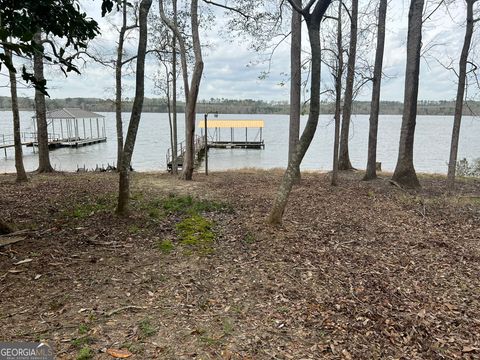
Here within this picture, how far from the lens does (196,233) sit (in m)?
5.75

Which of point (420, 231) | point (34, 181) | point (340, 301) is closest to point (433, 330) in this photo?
point (340, 301)

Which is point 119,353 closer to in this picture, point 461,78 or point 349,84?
point 461,78

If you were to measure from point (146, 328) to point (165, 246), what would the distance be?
2.04m

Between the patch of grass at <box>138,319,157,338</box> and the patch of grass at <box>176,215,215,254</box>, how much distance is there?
1.89 meters

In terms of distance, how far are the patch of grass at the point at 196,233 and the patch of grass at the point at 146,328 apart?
74.5 inches

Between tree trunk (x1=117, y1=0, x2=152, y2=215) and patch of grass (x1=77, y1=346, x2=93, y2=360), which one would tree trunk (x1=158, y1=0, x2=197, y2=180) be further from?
patch of grass (x1=77, y1=346, x2=93, y2=360)

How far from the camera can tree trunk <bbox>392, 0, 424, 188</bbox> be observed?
10.0 meters

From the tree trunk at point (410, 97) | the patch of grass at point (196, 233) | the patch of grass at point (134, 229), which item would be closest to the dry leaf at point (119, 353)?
the patch of grass at point (196, 233)

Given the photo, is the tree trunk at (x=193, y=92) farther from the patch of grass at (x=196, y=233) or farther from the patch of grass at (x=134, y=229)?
the patch of grass at (x=134, y=229)

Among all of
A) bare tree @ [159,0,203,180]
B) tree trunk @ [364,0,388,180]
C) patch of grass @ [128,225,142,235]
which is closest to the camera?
patch of grass @ [128,225,142,235]

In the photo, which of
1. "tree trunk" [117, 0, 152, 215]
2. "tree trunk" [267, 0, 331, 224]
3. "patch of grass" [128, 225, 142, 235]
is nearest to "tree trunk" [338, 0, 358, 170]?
"tree trunk" [267, 0, 331, 224]

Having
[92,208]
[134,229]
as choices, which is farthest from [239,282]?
[92,208]

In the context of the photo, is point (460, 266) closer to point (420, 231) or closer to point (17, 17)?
point (420, 231)

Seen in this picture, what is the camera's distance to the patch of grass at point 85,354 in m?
2.63
